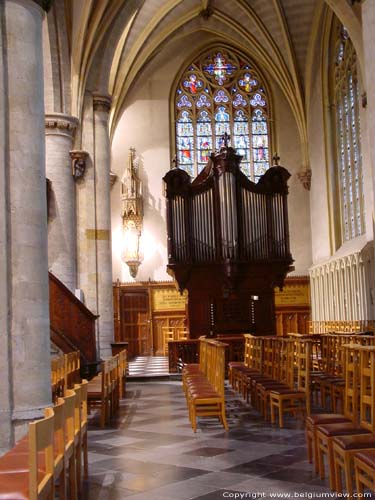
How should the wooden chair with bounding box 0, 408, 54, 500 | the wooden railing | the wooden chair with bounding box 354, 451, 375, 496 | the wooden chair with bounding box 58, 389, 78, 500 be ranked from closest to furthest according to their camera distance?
the wooden chair with bounding box 0, 408, 54, 500, the wooden chair with bounding box 354, 451, 375, 496, the wooden chair with bounding box 58, 389, 78, 500, the wooden railing

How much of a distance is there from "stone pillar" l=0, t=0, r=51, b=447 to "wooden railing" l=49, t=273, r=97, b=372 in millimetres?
5488

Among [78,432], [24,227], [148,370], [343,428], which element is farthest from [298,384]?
[148,370]

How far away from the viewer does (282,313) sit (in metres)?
25.5

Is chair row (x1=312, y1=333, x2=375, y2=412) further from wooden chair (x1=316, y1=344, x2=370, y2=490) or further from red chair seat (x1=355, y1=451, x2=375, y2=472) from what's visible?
red chair seat (x1=355, y1=451, x2=375, y2=472)

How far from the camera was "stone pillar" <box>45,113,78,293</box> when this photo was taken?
1522 cm

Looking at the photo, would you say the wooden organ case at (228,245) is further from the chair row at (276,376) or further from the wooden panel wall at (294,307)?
the chair row at (276,376)

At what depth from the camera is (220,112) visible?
27.1 metres

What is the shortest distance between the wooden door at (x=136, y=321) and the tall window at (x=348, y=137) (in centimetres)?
754

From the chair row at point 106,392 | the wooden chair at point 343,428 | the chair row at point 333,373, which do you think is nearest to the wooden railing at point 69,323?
the chair row at point 106,392

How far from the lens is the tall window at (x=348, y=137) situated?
2103cm

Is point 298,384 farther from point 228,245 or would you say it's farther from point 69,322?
point 228,245

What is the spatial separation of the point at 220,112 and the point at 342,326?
10375 mm

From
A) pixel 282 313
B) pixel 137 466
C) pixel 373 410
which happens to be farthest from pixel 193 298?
pixel 373 410

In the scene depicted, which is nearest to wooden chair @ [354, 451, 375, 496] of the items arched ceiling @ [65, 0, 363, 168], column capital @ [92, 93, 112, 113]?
column capital @ [92, 93, 112, 113]
